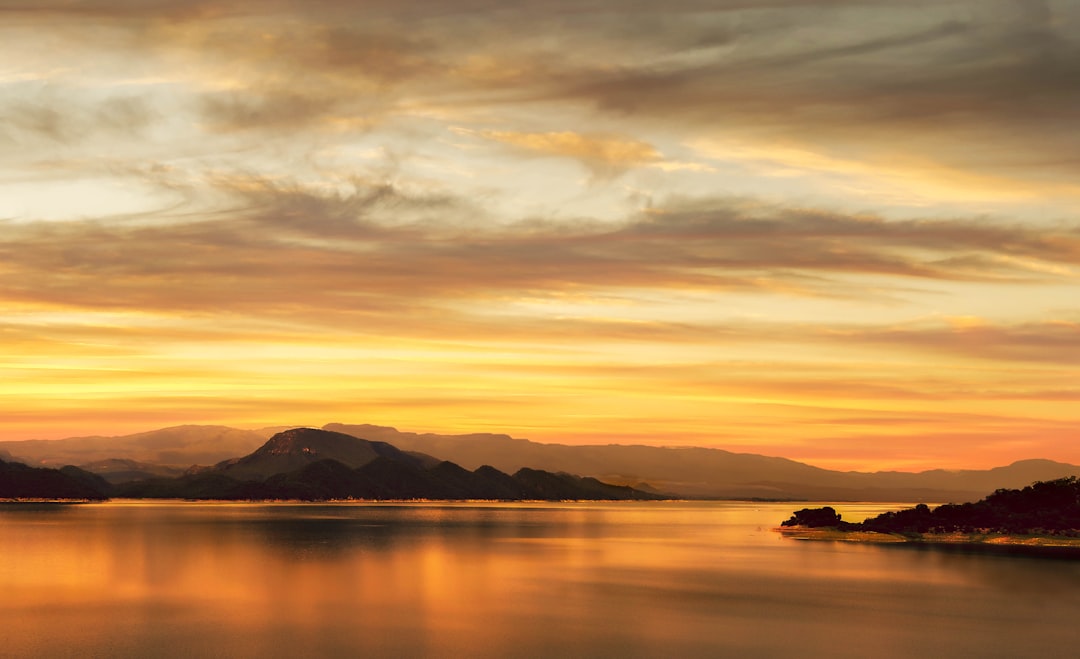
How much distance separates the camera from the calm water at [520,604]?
60344mm

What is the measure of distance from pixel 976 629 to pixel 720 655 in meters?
23.3

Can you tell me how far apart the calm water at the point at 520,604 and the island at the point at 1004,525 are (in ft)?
117

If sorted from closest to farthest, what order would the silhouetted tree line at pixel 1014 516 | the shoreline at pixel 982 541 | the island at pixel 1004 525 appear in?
the shoreline at pixel 982 541 → the island at pixel 1004 525 → the silhouetted tree line at pixel 1014 516

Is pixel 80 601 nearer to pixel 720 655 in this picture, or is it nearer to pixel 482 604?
pixel 482 604

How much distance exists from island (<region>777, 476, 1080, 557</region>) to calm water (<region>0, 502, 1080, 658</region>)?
35760 mm

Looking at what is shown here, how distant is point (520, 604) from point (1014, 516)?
425ft

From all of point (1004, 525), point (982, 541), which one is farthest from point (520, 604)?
point (1004, 525)

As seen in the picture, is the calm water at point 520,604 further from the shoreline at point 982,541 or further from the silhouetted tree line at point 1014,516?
the silhouetted tree line at point 1014,516

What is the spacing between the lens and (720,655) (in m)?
57.8

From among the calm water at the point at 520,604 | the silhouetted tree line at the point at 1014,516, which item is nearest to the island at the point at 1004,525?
the silhouetted tree line at the point at 1014,516

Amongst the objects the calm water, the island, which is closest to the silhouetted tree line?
the island

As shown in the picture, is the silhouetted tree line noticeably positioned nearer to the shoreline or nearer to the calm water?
the shoreline

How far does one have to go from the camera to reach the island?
167875mm

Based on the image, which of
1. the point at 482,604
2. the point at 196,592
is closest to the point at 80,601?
the point at 196,592
